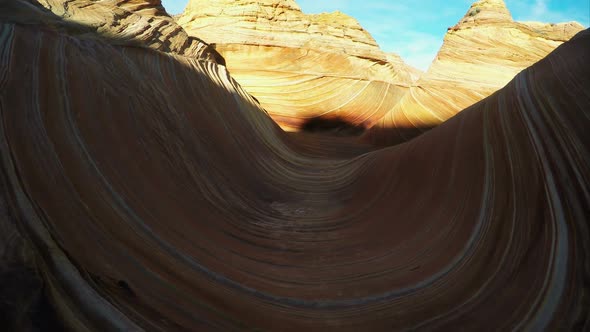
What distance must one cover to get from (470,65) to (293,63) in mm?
2227

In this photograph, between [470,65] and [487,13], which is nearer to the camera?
[470,65]

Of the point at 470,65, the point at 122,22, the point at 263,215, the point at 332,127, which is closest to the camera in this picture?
the point at 263,215

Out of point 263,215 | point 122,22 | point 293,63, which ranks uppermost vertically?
point 293,63

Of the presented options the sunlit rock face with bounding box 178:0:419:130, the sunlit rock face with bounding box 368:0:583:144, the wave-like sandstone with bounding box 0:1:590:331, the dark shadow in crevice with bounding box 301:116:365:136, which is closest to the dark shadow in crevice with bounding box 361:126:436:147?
the sunlit rock face with bounding box 368:0:583:144

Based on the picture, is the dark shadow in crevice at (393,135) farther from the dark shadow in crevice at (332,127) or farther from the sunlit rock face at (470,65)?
the dark shadow in crevice at (332,127)

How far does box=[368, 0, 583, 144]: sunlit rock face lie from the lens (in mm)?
4609

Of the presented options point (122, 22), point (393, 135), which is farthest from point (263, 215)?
point (393, 135)

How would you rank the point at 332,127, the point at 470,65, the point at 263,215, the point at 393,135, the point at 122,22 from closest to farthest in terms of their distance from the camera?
the point at 263,215 < the point at 122,22 < the point at 393,135 < the point at 470,65 < the point at 332,127

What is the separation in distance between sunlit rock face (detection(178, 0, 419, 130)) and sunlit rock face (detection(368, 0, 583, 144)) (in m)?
0.74

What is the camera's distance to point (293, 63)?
5605 millimetres

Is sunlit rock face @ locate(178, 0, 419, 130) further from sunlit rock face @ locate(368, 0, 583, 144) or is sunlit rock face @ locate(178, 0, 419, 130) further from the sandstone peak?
the sandstone peak

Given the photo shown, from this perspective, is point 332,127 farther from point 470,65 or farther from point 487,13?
point 487,13

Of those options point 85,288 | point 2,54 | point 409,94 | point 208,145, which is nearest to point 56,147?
point 2,54

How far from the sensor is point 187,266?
1.25 metres
